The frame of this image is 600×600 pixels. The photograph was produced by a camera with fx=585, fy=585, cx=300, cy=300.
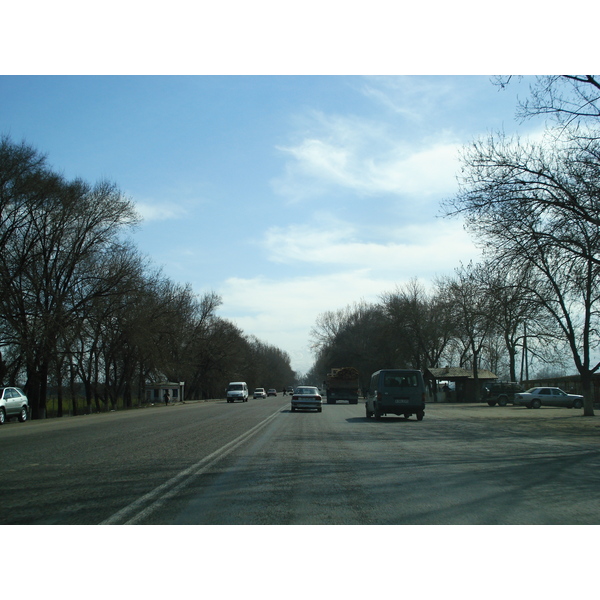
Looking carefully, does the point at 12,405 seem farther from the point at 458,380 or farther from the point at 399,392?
the point at 458,380

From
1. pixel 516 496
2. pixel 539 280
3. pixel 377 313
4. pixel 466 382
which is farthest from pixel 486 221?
pixel 377 313

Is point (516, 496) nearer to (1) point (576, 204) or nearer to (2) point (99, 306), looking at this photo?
(1) point (576, 204)

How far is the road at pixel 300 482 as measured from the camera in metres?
6.75

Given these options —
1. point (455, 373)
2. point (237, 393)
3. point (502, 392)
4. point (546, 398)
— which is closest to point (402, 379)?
point (546, 398)

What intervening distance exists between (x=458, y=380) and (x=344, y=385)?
737 inches

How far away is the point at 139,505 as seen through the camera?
720 centimetres

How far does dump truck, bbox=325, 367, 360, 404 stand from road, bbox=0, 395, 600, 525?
37114mm

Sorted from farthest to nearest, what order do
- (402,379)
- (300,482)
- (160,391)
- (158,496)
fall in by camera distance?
(160,391) → (402,379) → (300,482) → (158,496)

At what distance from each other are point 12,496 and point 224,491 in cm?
292

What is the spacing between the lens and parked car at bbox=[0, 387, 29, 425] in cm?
2837

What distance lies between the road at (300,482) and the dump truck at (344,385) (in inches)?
1461

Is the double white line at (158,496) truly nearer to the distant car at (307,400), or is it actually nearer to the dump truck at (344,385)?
the distant car at (307,400)

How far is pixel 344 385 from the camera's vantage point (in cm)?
5334

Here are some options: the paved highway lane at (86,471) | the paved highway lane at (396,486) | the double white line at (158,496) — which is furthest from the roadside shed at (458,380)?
the double white line at (158,496)
